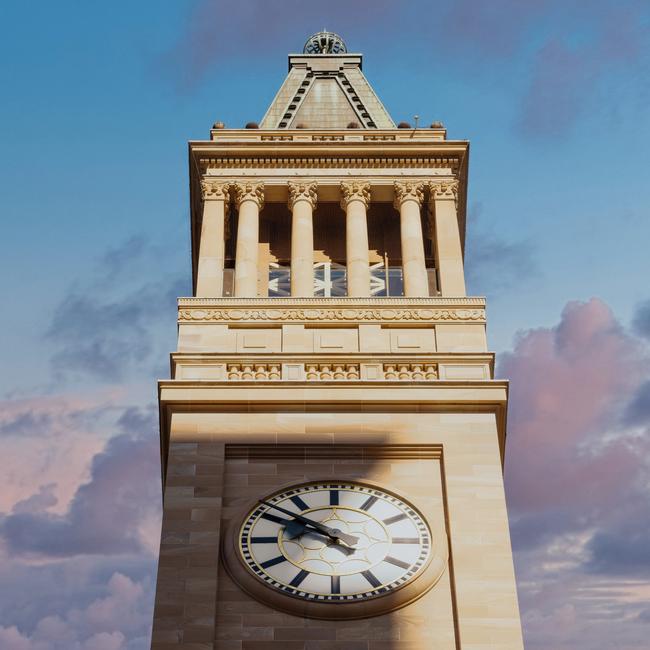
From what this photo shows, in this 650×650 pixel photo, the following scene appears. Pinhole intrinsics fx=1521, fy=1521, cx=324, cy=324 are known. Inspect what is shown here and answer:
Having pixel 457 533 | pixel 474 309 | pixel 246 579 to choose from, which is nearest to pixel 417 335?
pixel 474 309

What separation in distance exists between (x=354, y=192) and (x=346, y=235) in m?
1.27

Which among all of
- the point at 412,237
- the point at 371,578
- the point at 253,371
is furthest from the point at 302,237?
the point at 371,578

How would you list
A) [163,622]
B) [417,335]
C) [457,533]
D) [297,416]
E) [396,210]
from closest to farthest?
[163,622] < [457,533] < [297,416] < [417,335] < [396,210]

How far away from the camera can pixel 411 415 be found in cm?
3522

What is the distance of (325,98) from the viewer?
51844 millimetres

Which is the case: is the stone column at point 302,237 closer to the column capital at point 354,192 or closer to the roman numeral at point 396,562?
the column capital at point 354,192

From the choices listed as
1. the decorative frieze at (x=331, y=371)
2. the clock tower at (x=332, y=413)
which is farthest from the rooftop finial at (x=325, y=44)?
the decorative frieze at (x=331, y=371)

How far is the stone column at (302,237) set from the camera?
39812 mm

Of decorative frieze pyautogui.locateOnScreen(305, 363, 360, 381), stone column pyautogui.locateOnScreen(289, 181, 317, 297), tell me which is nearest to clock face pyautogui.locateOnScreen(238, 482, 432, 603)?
decorative frieze pyautogui.locateOnScreen(305, 363, 360, 381)

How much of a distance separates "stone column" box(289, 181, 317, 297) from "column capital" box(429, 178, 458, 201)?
3332 millimetres

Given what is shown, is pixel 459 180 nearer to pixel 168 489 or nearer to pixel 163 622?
pixel 168 489

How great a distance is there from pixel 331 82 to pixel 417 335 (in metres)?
18.0

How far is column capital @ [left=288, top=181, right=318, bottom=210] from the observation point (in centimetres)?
4291

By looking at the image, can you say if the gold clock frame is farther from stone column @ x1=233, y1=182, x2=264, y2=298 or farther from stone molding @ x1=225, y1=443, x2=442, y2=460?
stone column @ x1=233, y1=182, x2=264, y2=298
